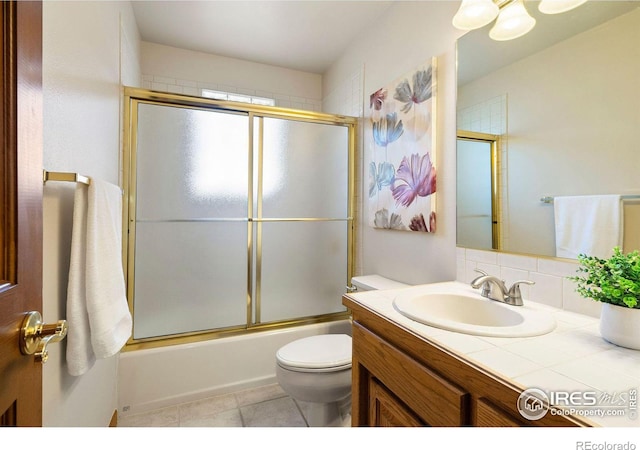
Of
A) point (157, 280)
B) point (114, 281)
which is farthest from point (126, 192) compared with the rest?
point (114, 281)

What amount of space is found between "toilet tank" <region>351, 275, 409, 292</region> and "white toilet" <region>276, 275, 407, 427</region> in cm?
38

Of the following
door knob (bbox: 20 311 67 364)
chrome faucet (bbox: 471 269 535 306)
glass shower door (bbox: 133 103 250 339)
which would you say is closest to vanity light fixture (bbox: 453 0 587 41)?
chrome faucet (bbox: 471 269 535 306)

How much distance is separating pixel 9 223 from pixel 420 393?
0.97 meters

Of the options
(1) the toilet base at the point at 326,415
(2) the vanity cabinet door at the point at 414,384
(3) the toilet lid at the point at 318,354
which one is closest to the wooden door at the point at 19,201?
(2) the vanity cabinet door at the point at 414,384

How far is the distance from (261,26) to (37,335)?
2.24 meters

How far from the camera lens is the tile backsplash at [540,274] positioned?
0.97 metres

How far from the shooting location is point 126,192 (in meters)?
1.73

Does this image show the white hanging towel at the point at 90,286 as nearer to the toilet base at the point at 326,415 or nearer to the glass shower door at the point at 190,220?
the glass shower door at the point at 190,220

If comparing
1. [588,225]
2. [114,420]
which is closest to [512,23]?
[588,225]

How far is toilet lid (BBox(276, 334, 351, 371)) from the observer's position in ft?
4.63

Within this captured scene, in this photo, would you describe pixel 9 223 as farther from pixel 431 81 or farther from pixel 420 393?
pixel 431 81

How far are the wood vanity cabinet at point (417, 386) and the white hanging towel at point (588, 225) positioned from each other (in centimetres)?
65

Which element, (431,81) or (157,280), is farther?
(157,280)

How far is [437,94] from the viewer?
1.48 m
